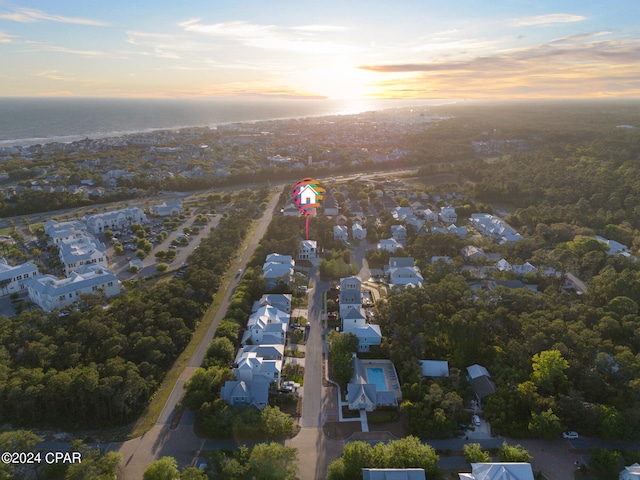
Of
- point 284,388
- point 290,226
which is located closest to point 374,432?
point 284,388

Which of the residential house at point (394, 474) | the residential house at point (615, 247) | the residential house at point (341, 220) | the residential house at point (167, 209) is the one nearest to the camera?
the residential house at point (394, 474)

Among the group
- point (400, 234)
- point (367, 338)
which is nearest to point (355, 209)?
point (400, 234)

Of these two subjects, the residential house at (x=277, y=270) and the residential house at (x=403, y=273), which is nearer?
the residential house at (x=277, y=270)

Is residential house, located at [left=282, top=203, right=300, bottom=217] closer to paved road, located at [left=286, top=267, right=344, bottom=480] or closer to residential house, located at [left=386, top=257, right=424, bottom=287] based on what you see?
residential house, located at [left=386, top=257, right=424, bottom=287]

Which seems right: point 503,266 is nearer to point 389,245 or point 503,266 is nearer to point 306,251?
point 389,245

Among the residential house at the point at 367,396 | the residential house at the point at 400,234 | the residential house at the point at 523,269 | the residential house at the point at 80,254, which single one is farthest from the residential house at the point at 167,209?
the residential house at the point at 523,269

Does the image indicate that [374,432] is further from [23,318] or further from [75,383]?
[23,318]

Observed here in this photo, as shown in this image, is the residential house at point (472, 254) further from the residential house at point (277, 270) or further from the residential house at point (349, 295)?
the residential house at point (277, 270)

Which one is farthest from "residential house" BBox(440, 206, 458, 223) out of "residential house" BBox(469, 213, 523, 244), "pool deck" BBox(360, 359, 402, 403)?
"pool deck" BBox(360, 359, 402, 403)
